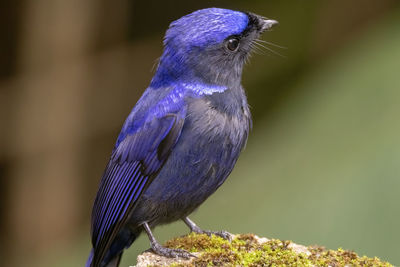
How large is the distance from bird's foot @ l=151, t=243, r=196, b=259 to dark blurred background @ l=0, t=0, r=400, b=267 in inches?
64.2

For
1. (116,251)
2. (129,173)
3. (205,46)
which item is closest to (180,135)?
(129,173)

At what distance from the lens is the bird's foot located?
491 cm

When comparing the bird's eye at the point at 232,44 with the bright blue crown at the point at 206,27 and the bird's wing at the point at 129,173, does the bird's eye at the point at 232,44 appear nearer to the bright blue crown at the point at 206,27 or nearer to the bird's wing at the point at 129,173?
the bright blue crown at the point at 206,27

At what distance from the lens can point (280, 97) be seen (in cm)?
980

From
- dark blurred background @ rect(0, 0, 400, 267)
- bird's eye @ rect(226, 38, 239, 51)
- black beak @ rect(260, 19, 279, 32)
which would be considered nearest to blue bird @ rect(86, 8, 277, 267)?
bird's eye @ rect(226, 38, 239, 51)

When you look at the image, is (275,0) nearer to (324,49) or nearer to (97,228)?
(324,49)

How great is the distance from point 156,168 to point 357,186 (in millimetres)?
2050

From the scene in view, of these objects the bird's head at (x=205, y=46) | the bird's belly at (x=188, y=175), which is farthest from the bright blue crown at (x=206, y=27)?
the bird's belly at (x=188, y=175)

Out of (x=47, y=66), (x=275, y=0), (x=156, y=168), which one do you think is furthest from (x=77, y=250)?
(x=275, y=0)

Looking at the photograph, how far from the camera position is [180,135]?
17.1ft

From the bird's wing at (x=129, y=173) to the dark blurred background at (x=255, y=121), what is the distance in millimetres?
1350

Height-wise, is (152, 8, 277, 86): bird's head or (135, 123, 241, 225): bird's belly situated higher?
(152, 8, 277, 86): bird's head

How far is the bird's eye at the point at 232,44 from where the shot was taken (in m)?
5.45

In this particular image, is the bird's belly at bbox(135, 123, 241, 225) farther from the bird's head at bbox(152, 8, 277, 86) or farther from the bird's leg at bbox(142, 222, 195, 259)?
the bird's head at bbox(152, 8, 277, 86)
